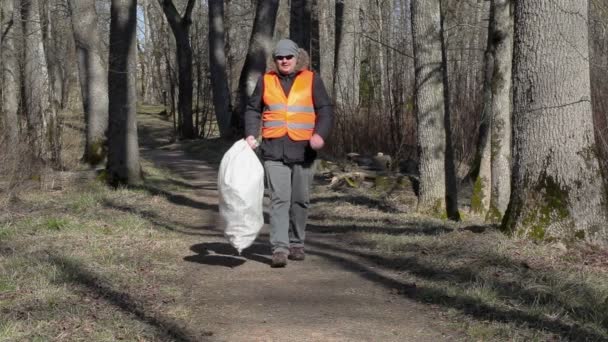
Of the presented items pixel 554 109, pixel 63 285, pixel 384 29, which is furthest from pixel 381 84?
pixel 63 285

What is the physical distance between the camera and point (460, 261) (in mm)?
6461

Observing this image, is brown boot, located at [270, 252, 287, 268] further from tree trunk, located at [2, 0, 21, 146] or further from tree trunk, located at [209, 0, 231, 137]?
tree trunk, located at [209, 0, 231, 137]

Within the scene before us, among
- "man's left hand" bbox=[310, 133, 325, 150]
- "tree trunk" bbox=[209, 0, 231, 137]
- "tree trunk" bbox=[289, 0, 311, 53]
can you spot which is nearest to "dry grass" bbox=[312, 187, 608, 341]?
"man's left hand" bbox=[310, 133, 325, 150]

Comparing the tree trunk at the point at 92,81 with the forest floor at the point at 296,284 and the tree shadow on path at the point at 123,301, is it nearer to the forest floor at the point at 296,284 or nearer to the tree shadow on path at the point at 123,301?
the forest floor at the point at 296,284

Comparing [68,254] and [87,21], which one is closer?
[68,254]

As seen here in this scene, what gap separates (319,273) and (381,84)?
863cm

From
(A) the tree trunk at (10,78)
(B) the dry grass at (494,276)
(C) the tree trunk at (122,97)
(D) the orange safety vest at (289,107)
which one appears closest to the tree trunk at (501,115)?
(B) the dry grass at (494,276)

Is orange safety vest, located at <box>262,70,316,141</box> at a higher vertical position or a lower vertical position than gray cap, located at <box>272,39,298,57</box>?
lower

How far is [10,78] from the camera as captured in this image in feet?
44.1

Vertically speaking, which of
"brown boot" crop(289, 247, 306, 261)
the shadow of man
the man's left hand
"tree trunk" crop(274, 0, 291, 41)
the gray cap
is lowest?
the shadow of man

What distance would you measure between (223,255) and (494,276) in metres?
2.61

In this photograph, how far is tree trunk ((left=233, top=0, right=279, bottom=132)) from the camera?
58.8 feet

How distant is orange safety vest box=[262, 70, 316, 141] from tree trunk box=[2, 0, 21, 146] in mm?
5232

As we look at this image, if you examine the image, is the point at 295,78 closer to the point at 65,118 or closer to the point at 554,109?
the point at 554,109
